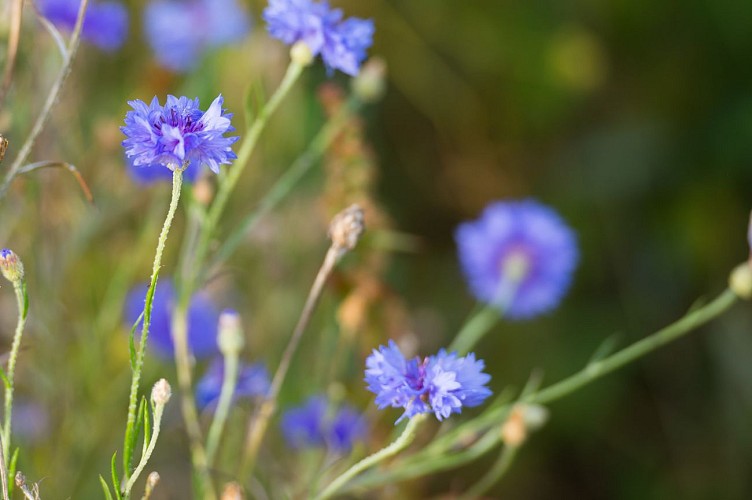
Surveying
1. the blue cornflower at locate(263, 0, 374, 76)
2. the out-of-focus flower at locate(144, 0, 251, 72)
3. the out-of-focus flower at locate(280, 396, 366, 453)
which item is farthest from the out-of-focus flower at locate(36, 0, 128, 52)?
the out-of-focus flower at locate(280, 396, 366, 453)

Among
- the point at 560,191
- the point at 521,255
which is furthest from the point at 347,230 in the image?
the point at 560,191

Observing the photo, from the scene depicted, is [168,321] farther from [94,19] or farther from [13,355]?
[13,355]

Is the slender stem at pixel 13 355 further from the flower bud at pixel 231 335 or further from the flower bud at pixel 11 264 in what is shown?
the flower bud at pixel 231 335

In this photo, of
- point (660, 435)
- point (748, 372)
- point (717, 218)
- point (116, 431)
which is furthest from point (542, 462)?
point (116, 431)

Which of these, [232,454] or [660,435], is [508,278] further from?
[660,435]

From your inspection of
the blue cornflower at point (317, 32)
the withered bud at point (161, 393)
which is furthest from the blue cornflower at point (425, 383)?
the blue cornflower at point (317, 32)
